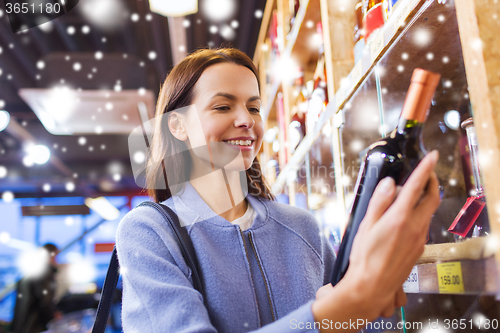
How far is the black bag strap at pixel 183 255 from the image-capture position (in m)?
0.67

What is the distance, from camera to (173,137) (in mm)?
966

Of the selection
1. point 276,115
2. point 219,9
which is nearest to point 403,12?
point 276,115

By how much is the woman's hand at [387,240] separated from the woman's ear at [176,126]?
1.92 feet

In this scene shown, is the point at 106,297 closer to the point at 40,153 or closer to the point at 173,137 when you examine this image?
the point at 173,137

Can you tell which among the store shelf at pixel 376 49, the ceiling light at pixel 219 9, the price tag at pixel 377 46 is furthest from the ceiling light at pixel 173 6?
the price tag at pixel 377 46

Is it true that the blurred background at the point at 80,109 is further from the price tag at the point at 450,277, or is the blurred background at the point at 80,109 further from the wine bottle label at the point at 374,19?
the price tag at the point at 450,277

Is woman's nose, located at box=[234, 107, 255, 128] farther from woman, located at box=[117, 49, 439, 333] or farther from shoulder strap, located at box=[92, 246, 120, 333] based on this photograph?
shoulder strap, located at box=[92, 246, 120, 333]

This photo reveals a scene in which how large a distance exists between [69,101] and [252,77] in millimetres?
3788

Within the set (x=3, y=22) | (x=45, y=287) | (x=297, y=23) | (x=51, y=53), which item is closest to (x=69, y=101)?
(x=51, y=53)

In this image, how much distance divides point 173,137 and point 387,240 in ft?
2.33

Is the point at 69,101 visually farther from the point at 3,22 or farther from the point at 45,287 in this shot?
the point at 45,287

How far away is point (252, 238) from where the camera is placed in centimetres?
78

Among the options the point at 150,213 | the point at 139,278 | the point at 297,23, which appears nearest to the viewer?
the point at 139,278

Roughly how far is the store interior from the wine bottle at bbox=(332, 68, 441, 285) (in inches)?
4.5
